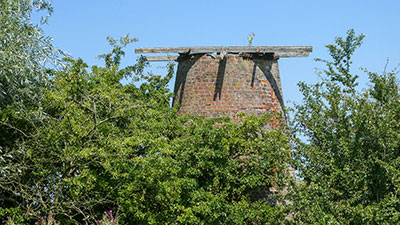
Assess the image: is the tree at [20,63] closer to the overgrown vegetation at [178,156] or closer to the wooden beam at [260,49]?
the overgrown vegetation at [178,156]

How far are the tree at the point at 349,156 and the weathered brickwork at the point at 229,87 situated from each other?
3.87 meters

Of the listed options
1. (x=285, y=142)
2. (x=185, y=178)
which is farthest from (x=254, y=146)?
(x=185, y=178)

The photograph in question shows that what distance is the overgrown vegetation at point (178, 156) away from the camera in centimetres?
1557

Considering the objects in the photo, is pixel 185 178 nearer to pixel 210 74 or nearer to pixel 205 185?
pixel 205 185

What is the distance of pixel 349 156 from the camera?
16.3m

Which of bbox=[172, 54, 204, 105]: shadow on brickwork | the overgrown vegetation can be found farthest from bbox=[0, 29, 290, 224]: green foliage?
bbox=[172, 54, 204, 105]: shadow on brickwork

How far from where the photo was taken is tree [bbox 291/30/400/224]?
49.6ft

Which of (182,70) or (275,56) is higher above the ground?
(275,56)

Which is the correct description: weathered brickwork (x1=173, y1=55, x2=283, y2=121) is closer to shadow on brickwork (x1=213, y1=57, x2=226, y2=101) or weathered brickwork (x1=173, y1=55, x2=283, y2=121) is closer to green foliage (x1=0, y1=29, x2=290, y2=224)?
shadow on brickwork (x1=213, y1=57, x2=226, y2=101)

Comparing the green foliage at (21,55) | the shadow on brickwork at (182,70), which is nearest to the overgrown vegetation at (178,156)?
the green foliage at (21,55)

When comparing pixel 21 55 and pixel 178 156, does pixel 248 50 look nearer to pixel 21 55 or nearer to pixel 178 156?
pixel 178 156

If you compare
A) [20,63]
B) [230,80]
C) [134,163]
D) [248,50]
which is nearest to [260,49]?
[248,50]

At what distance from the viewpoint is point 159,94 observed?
2314 cm

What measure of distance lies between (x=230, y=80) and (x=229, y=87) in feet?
0.99
